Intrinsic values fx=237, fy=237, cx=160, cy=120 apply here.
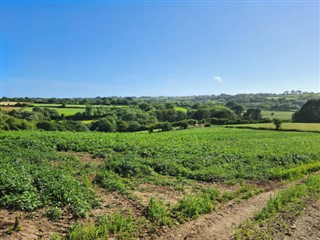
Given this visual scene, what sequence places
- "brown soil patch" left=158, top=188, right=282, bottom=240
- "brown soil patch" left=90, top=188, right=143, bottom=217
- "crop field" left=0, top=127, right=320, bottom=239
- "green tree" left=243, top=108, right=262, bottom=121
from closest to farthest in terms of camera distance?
1. "crop field" left=0, top=127, right=320, bottom=239
2. "brown soil patch" left=158, top=188, right=282, bottom=240
3. "brown soil patch" left=90, top=188, right=143, bottom=217
4. "green tree" left=243, top=108, right=262, bottom=121

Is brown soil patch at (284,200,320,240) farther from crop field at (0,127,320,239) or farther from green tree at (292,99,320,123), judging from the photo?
green tree at (292,99,320,123)

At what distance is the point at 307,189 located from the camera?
1220 cm


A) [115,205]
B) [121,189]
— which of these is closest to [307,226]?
[115,205]

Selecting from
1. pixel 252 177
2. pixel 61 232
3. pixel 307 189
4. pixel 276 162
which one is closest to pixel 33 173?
pixel 61 232

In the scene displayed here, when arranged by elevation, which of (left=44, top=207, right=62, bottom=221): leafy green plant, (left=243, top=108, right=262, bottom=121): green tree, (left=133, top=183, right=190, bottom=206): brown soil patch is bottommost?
(left=243, top=108, right=262, bottom=121): green tree

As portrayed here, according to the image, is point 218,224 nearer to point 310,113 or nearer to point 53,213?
point 53,213

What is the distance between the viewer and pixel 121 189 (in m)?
10.4

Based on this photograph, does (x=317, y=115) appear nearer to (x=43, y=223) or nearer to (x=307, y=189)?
(x=307, y=189)

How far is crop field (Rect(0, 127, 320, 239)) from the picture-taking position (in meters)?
7.37

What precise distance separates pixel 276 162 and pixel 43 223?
56.5 ft

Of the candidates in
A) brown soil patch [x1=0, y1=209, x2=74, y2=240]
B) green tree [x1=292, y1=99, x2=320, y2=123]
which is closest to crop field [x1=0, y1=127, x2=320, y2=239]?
brown soil patch [x1=0, y1=209, x2=74, y2=240]

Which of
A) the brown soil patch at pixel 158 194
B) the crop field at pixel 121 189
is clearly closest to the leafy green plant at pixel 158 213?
the crop field at pixel 121 189

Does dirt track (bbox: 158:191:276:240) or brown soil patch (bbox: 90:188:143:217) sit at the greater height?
brown soil patch (bbox: 90:188:143:217)

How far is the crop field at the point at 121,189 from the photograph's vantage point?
7.37 metres
